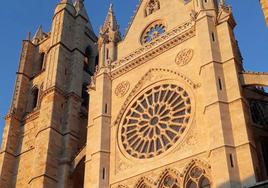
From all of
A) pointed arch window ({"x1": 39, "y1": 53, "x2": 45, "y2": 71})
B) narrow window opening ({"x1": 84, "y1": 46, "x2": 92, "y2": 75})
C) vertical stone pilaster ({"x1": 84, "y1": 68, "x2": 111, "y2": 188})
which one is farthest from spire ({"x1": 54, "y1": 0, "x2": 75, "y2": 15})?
vertical stone pilaster ({"x1": 84, "y1": 68, "x2": 111, "y2": 188})

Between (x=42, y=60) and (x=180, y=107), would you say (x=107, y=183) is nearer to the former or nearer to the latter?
(x=180, y=107)

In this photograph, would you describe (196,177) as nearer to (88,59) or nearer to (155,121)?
(155,121)

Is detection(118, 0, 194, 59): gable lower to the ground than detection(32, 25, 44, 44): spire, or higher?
lower

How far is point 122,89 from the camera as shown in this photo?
61.0ft

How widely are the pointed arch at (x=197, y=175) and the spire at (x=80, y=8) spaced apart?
14.7 metres

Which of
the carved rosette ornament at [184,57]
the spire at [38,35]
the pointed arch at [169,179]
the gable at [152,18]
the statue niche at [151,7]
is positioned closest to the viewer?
the pointed arch at [169,179]

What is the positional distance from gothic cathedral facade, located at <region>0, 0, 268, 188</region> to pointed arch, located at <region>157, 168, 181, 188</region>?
0.03 m

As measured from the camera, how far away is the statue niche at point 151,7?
67.2 ft

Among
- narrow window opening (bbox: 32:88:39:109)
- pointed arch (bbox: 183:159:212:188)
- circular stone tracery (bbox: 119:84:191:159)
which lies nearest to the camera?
pointed arch (bbox: 183:159:212:188)

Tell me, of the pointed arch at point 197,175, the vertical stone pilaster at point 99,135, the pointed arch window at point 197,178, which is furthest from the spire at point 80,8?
the pointed arch window at point 197,178

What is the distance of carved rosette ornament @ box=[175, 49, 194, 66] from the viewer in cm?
1684

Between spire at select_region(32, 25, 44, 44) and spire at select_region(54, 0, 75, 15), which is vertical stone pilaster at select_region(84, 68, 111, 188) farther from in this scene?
spire at select_region(32, 25, 44, 44)

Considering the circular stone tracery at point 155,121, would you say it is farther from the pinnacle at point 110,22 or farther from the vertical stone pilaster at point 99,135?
the pinnacle at point 110,22

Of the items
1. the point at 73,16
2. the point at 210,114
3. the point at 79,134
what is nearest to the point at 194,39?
the point at 210,114
